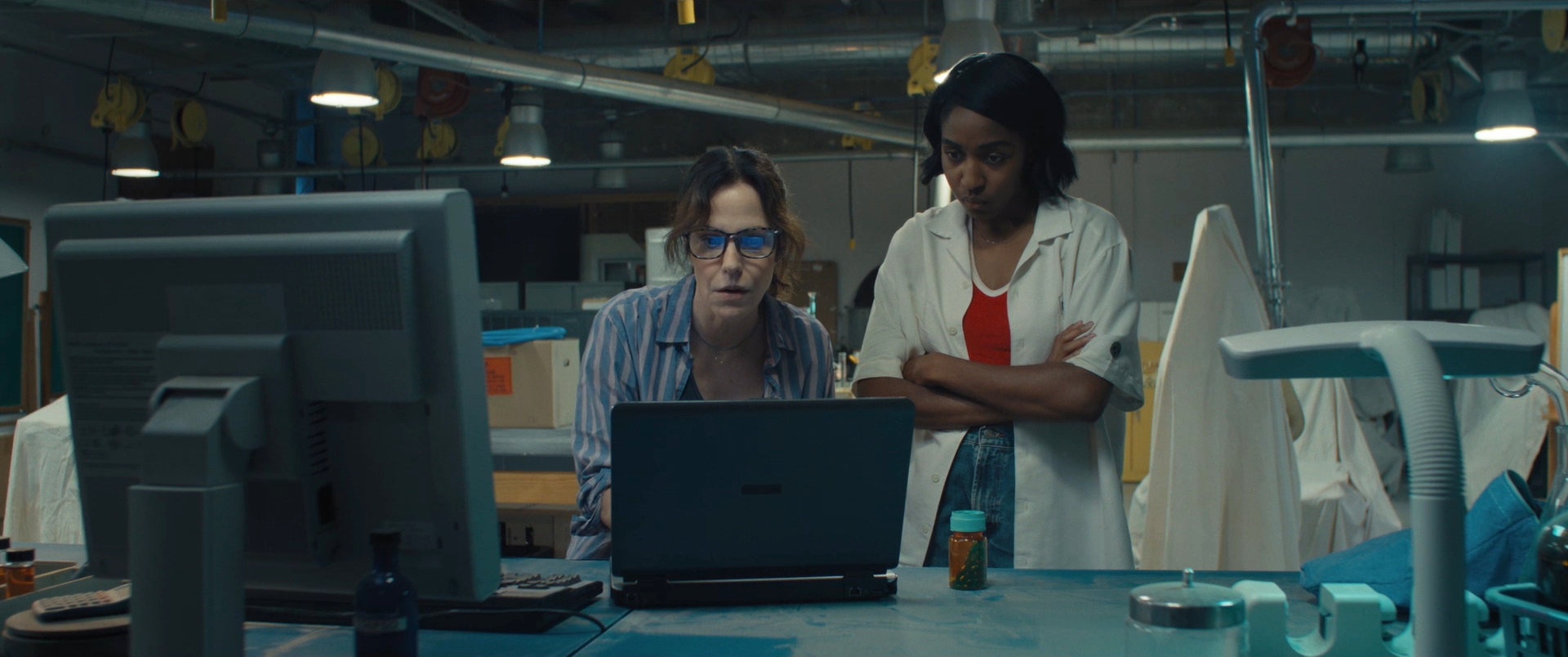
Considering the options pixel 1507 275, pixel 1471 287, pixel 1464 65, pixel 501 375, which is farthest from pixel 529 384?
pixel 1507 275

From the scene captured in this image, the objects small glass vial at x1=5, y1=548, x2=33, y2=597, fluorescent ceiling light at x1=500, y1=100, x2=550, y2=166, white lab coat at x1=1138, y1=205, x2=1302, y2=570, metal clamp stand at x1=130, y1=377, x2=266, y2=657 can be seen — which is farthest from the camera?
fluorescent ceiling light at x1=500, y1=100, x2=550, y2=166

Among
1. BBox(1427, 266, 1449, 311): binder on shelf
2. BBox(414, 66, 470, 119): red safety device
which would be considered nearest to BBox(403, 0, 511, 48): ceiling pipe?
BBox(414, 66, 470, 119): red safety device

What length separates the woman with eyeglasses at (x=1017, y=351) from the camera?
1779 mm

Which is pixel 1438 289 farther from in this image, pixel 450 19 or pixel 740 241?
pixel 740 241

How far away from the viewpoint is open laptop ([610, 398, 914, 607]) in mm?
1244

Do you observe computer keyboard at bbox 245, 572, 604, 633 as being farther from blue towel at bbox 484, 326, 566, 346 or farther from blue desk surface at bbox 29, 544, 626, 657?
blue towel at bbox 484, 326, 566, 346

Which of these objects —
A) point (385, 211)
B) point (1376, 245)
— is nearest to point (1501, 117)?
point (1376, 245)

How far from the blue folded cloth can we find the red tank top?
702 millimetres

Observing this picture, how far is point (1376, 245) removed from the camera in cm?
927

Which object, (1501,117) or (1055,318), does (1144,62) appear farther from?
(1055,318)

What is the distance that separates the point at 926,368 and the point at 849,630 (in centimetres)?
68

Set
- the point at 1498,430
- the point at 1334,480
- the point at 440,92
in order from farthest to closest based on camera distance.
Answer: the point at 440,92, the point at 1498,430, the point at 1334,480

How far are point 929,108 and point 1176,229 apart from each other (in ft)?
27.0

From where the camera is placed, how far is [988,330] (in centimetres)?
191
